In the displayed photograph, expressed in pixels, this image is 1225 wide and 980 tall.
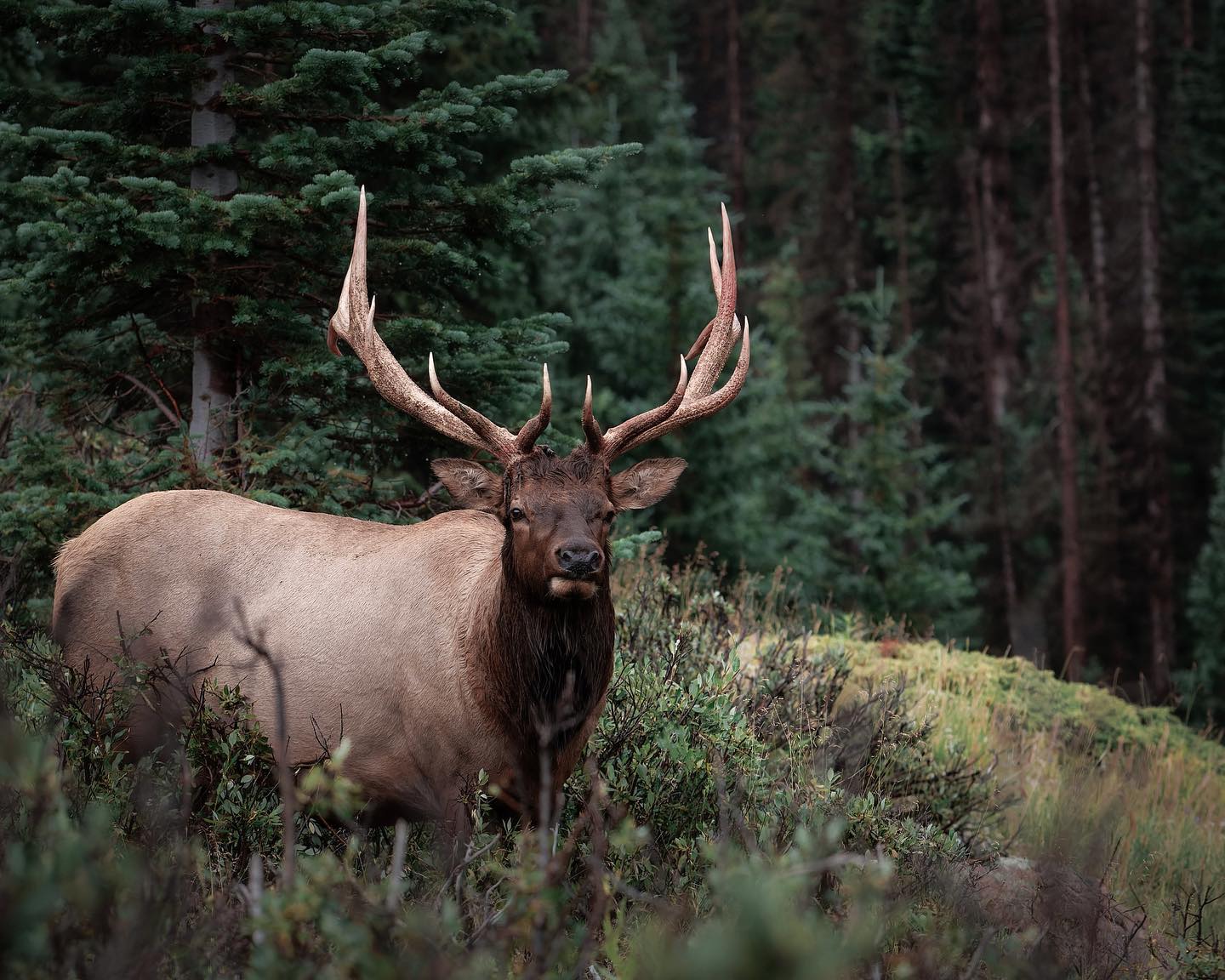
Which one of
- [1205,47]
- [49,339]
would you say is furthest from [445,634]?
[1205,47]

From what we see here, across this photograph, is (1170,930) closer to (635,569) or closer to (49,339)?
(635,569)

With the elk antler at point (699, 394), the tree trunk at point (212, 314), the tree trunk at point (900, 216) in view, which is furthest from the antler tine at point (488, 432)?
the tree trunk at point (900, 216)

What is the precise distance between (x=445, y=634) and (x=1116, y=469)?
24.4 m

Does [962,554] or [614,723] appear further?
[962,554]

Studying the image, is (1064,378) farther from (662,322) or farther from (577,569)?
(577,569)

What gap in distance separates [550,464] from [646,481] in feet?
1.97

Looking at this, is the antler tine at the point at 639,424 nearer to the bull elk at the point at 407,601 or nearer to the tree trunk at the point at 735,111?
the bull elk at the point at 407,601

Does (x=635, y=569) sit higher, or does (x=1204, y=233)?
(x=1204, y=233)

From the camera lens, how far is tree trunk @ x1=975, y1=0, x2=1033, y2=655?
2319cm

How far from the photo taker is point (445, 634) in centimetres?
423

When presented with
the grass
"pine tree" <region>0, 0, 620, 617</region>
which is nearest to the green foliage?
the grass

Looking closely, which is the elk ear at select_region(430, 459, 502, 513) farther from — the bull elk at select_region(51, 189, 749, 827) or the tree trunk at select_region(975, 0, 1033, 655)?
the tree trunk at select_region(975, 0, 1033, 655)

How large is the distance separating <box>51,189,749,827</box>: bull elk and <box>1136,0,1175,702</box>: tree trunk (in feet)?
66.4

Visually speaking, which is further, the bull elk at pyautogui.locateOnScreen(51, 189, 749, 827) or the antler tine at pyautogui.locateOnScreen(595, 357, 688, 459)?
the antler tine at pyautogui.locateOnScreen(595, 357, 688, 459)
